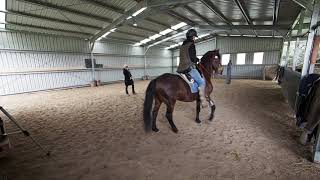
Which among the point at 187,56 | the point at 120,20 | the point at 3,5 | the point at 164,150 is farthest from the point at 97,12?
the point at 164,150

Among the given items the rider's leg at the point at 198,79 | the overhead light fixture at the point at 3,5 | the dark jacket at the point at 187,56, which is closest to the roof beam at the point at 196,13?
the dark jacket at the point at 187,56

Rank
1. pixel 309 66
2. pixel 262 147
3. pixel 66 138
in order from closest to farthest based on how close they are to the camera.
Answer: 1. pixel 262 147
2. pixel 66 138
3. pixel 309 66

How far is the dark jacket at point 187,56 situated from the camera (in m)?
3.93

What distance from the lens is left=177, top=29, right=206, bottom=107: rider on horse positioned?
12.9ft

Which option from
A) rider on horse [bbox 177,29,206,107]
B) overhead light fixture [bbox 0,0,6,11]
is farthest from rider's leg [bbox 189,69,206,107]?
overhead light fixture [bbox 0,0,6,11]

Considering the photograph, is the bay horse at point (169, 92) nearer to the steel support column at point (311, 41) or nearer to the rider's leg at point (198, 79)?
the rider's leg at point (198, 79)

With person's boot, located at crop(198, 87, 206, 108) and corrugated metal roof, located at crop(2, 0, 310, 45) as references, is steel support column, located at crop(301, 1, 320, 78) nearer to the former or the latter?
person's boot, located at crop(198, 87, 206, 108)

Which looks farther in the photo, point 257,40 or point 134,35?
point 257,40

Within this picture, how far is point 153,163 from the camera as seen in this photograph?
273cm

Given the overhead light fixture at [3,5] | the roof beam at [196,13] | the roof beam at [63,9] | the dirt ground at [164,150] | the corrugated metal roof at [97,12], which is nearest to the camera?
the dirt ground at [164,150]

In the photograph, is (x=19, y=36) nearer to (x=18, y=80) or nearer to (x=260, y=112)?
(x=18, y=80)

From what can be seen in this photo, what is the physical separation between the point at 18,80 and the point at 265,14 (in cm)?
1604

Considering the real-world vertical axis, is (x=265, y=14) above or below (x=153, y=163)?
above

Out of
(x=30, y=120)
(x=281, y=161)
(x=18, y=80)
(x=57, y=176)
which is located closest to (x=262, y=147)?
(x=281, y=161)
